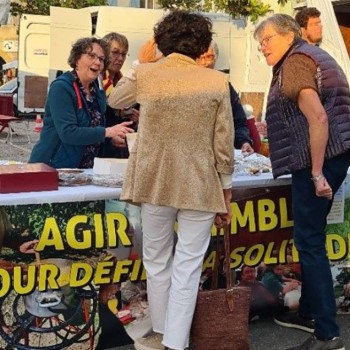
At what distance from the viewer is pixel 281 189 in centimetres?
348

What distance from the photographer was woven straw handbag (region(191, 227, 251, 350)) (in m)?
2.87

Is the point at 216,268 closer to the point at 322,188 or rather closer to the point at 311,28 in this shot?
the point at 322,188

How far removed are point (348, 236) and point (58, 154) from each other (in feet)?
5.43

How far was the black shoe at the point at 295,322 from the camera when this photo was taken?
3.46 meters

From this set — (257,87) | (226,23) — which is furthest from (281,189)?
(226,23)

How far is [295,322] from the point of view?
11.5 feet

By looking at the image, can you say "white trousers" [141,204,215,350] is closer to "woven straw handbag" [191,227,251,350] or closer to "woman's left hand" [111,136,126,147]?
"woven straw handbag" [191,227,251,350]

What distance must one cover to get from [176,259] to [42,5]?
24.8 m

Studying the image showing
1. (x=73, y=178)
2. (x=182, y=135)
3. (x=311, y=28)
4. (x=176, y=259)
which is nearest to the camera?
(x=182, y=135)

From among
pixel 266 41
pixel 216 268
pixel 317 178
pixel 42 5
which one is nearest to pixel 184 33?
pixel 266 41

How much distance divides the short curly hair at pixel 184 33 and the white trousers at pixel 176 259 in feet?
2.18

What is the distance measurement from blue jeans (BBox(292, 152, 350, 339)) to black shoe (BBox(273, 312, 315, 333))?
0.35 m

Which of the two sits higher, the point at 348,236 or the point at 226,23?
the point at 226,23

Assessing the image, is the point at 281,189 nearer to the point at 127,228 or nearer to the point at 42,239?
the point at 127,228
